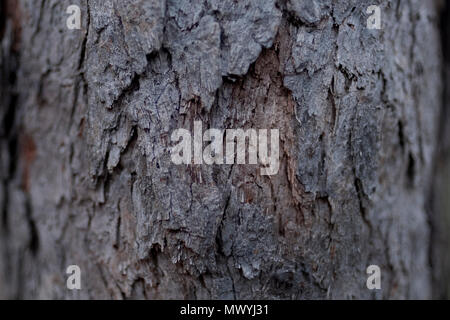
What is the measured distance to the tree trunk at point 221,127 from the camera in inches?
29.9

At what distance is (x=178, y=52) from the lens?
756 mm

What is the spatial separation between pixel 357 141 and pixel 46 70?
2.45ft

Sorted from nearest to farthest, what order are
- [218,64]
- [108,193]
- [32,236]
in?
[218,64] < [108,193] < [32,236]

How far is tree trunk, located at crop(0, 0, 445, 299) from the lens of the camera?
2.49ft

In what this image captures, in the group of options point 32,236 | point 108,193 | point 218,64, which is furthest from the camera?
point 32,236

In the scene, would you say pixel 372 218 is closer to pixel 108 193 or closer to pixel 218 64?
pixel 218 64

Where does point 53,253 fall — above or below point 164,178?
below

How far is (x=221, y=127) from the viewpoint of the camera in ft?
2.54

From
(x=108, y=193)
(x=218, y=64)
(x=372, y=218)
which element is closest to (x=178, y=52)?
(x=218, y=64)

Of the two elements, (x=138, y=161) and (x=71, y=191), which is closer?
(x=138, y=161)
